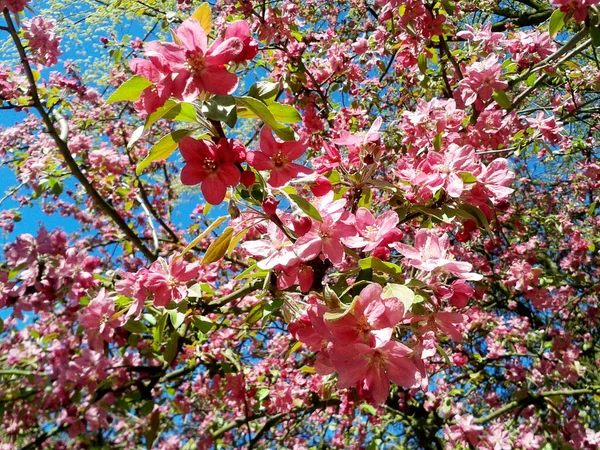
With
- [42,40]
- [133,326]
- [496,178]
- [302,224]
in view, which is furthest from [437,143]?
[42,40]

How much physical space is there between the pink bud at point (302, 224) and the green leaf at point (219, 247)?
0.25m

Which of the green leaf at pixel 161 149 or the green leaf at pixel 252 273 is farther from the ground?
the green leaf at pixel 161 149

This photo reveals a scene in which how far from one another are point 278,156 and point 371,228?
0.32 metres

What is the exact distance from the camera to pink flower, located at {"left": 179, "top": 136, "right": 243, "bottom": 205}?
1060 millimetres

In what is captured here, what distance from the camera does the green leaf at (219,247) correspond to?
1284 millimetres

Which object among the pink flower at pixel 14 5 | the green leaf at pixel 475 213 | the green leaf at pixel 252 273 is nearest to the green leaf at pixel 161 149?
the green leaf at pixel 252 273

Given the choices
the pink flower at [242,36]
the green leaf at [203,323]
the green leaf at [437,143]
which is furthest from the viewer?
the green leaf at [437,143]

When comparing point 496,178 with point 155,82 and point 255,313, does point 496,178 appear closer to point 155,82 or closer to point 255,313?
point 255,313

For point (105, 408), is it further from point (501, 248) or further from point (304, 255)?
point (501, 248)

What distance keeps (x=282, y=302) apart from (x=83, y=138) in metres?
3.30

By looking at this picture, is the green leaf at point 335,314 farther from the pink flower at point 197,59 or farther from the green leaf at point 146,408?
the green leaf at point 146,408

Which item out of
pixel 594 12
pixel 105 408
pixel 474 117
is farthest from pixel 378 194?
pixel 105 408

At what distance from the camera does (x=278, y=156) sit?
117 cm

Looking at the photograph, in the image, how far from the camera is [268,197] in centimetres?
115
